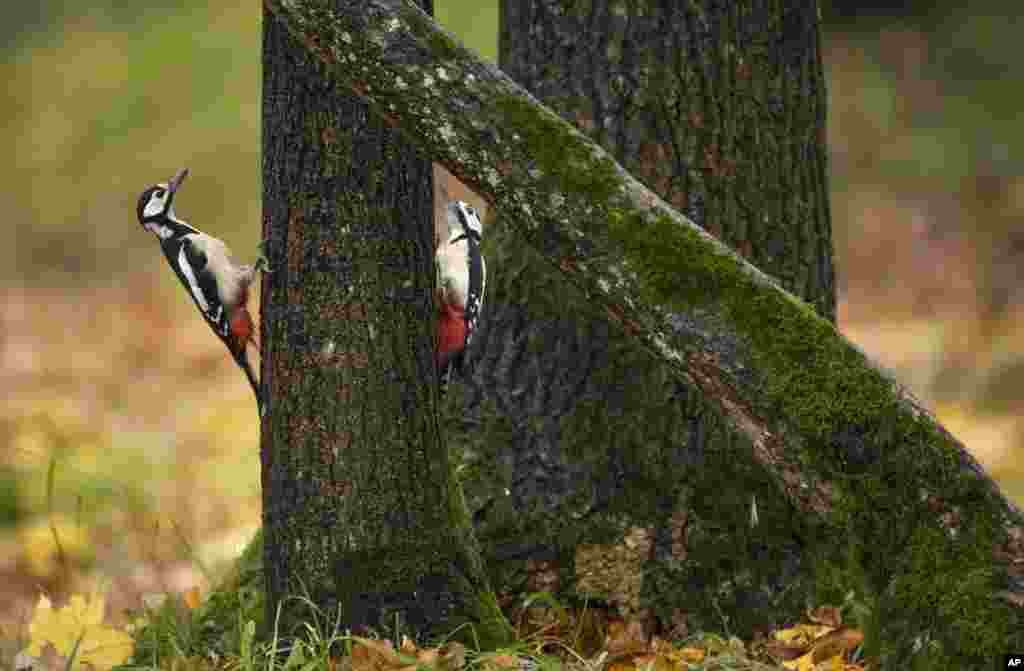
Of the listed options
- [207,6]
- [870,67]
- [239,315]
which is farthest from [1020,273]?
[207,6]

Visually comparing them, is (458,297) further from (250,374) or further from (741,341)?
(741,341)

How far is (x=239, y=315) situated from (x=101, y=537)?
14.2 feet

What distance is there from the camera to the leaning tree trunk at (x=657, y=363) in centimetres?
409

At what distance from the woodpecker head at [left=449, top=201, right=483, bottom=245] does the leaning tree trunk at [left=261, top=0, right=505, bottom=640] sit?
98cm

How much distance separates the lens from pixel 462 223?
4613mm

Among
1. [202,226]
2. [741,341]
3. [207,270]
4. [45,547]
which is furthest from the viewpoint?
[202,226]

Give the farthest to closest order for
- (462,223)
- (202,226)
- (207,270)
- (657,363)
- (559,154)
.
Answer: (202,226)
(462,223)
(207,270)
(657,363)
(559,154)

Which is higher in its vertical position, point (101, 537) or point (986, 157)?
point (986, 157)

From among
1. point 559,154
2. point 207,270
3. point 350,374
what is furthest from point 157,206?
point 559,154

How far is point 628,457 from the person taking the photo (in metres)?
4.18

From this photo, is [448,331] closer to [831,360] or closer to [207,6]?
[831,360]

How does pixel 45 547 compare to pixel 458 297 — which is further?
pixel 45 547

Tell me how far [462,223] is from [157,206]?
1038 mm

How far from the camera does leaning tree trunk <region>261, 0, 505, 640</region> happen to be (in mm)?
3410
